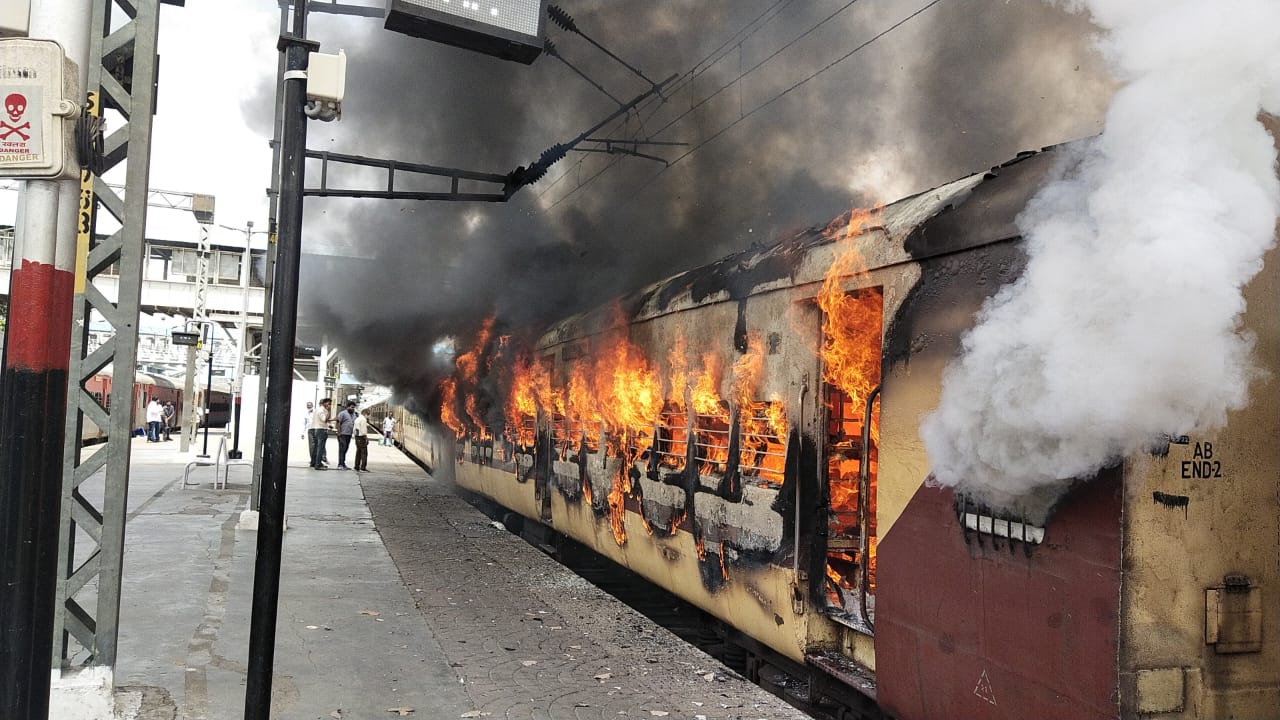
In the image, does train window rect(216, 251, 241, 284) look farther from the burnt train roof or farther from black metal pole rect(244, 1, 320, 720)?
black metal pole rect(244, 1, 320, 720)

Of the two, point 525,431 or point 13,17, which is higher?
point 13,17

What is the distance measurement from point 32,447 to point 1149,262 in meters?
3.63

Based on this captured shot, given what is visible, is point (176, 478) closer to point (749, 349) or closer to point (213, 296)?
point (749, 349)

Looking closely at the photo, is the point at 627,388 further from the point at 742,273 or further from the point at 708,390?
the point at 742,273

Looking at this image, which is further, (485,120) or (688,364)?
(485,120)

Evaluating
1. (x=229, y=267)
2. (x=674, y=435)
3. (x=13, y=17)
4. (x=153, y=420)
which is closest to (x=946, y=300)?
(x=674, y=435)

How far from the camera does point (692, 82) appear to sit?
1071cm

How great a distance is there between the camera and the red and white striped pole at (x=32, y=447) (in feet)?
9.32

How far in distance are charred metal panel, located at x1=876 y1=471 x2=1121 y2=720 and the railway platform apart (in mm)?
1015

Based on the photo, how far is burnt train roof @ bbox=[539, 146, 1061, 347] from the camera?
3.73 m

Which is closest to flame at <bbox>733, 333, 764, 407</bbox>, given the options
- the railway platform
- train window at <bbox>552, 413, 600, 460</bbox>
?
the railway platform

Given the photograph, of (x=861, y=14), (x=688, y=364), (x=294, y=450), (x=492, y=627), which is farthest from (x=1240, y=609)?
(x=294, y=450)

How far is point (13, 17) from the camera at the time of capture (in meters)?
2.99

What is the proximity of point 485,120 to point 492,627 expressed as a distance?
7.57 metres
